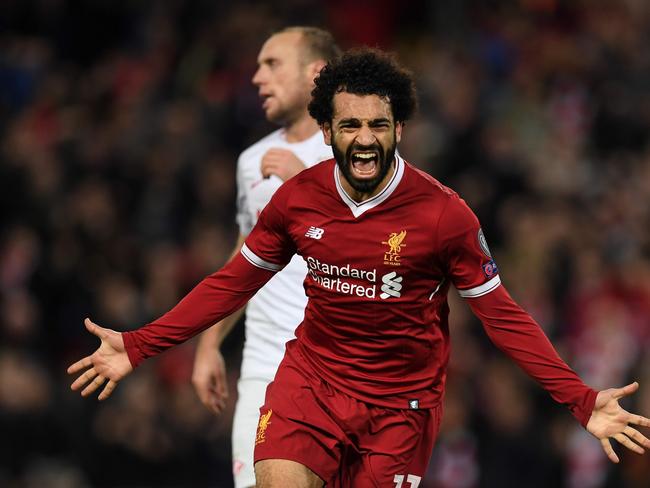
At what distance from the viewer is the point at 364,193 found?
198 inches

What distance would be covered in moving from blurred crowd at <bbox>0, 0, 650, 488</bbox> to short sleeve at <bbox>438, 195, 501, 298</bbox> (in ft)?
14.4

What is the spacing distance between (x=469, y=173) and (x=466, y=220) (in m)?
6.23

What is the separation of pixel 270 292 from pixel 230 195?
515 cm

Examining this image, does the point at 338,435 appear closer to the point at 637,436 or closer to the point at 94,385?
the point at 94,385

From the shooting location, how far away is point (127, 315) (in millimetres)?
10133

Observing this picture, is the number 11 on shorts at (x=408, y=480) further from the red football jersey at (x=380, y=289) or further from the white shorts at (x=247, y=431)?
the white shorts at (x=247, y=431)

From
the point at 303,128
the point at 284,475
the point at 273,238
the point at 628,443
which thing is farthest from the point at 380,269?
the point at 303,128

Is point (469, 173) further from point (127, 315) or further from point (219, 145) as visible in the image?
point (127, 315)

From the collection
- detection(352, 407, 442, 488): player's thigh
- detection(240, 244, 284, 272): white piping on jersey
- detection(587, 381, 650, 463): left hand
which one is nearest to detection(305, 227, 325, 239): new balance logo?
detection(240, 244, 284, 272): white piping on jersey

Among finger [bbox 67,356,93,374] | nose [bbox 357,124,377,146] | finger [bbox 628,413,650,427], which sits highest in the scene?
nose [bbox 357,124,377,146]

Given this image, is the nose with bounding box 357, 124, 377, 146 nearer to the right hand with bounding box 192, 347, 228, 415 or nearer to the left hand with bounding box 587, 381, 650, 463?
the left hand with bounding box 587, 381, 650, 463

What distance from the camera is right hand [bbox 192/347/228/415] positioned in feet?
20.8

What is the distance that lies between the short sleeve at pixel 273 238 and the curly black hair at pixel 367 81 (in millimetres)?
354

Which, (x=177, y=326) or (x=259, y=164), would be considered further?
(x=259, y=164)
